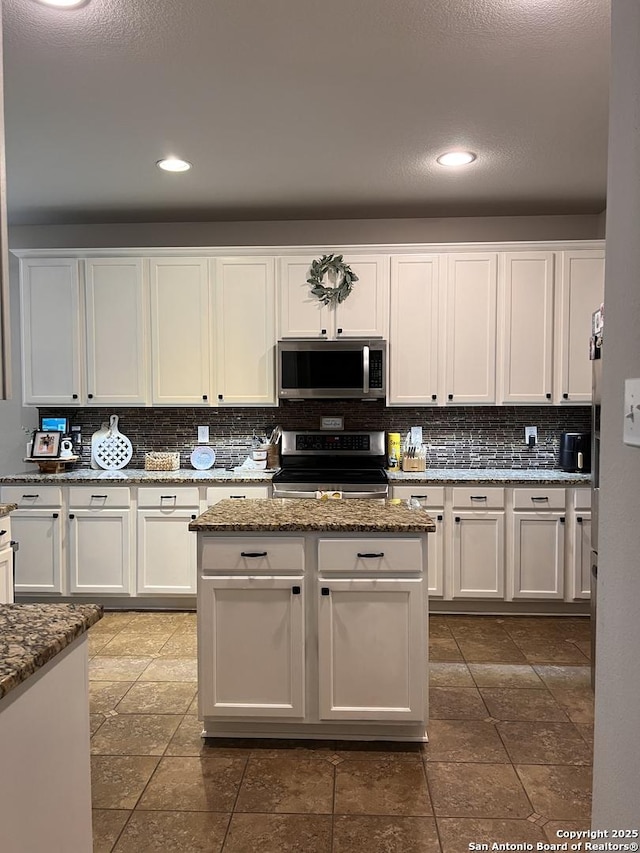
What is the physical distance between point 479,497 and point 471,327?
45.6 inches

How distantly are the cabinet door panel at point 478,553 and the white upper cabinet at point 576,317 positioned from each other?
100 centimetres

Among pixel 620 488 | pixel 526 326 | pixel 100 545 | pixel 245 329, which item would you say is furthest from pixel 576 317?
pixel 100 545

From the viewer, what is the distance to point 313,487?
13.0 feet

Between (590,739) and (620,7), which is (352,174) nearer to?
(620,7)

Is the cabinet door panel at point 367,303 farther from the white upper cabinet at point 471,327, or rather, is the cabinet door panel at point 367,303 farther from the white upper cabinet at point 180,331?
the white upper cabinet at point 180,331

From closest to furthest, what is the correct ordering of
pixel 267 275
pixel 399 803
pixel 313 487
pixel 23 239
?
pixel 399 803 → pixel 313 487 → pixel 267 275 → pixel 23 239

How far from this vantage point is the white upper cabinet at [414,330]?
4180 millimetres

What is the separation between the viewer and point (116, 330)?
429 centimetres

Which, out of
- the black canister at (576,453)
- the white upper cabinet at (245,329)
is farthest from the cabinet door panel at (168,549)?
the black canister at (576,453)

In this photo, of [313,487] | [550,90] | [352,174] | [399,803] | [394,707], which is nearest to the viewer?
[399,803]

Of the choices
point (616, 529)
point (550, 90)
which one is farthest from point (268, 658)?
point (550, 90)

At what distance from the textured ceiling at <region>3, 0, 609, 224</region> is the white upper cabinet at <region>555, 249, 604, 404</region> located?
42 cm

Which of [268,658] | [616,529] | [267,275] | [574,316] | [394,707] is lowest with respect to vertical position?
[394,707]

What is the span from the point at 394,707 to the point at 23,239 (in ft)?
13.7
